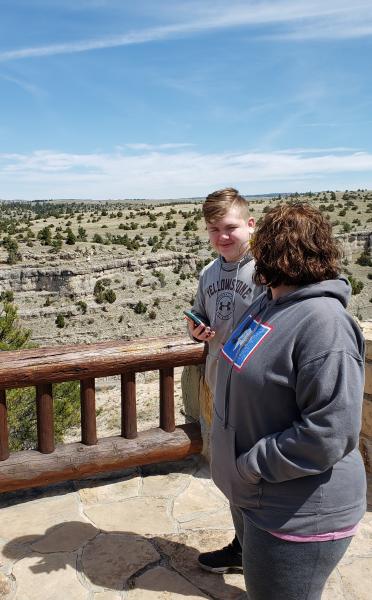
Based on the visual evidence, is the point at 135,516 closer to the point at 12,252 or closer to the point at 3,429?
the point at 3,429

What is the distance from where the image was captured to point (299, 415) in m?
1.50

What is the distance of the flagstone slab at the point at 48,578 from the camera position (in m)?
2.43

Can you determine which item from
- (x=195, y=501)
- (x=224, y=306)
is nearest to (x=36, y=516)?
(x=195, y=501)

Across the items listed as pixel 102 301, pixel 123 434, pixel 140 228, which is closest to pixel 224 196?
pixel 123 434

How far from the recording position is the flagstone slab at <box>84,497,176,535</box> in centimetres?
297

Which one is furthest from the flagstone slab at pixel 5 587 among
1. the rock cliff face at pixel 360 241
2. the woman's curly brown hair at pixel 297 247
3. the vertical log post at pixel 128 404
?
the rock cliff face at pixel 360 241

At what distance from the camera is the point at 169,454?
3535mm

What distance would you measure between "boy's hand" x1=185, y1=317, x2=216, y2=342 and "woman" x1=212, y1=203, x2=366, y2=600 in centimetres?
76

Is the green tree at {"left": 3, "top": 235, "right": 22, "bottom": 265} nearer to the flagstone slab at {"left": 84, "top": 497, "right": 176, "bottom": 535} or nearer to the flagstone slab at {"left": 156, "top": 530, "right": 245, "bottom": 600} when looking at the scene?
the flagstone slab at {"left": 84, "top": 497, "right": 176, "bottom": 535}

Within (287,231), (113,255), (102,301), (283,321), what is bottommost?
(102,301)

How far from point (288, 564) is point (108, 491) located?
203 centimetres

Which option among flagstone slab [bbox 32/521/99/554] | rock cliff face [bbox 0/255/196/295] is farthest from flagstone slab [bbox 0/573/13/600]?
rock cliff face [bbox 0/255/196/295]

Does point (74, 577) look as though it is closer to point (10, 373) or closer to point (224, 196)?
point (10, 373)

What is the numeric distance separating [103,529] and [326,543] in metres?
1.78
